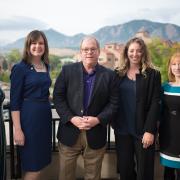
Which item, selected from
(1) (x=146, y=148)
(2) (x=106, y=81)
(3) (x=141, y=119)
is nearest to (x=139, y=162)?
(1) (x=146, y=148)

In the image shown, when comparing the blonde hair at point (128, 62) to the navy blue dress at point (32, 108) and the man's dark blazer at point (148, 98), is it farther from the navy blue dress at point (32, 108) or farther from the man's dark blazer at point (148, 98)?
the navy blue dress at point (32, 108)

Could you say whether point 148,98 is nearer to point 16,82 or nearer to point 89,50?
point 89,50

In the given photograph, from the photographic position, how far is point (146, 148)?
6.73ft

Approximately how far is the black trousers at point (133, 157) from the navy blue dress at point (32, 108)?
21.8 inches

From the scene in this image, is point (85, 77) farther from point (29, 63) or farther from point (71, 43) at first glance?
point (71, 43)

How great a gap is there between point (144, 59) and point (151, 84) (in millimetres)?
186

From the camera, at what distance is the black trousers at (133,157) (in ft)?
6.78

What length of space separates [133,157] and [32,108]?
0.82m

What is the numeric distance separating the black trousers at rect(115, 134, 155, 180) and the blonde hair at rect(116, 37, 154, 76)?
0.49 m

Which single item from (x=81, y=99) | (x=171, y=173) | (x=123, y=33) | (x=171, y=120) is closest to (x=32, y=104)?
(x=81, y=99)

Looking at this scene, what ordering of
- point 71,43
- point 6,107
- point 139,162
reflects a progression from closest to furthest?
1. point 139,162
2. point 6,107
3. point 71,43

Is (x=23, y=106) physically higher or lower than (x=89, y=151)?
higher

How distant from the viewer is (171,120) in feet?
6.73

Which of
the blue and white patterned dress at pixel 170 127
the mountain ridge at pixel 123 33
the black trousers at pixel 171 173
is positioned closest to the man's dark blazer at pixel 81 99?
the blue and white patterned dress at pixel 170 127
